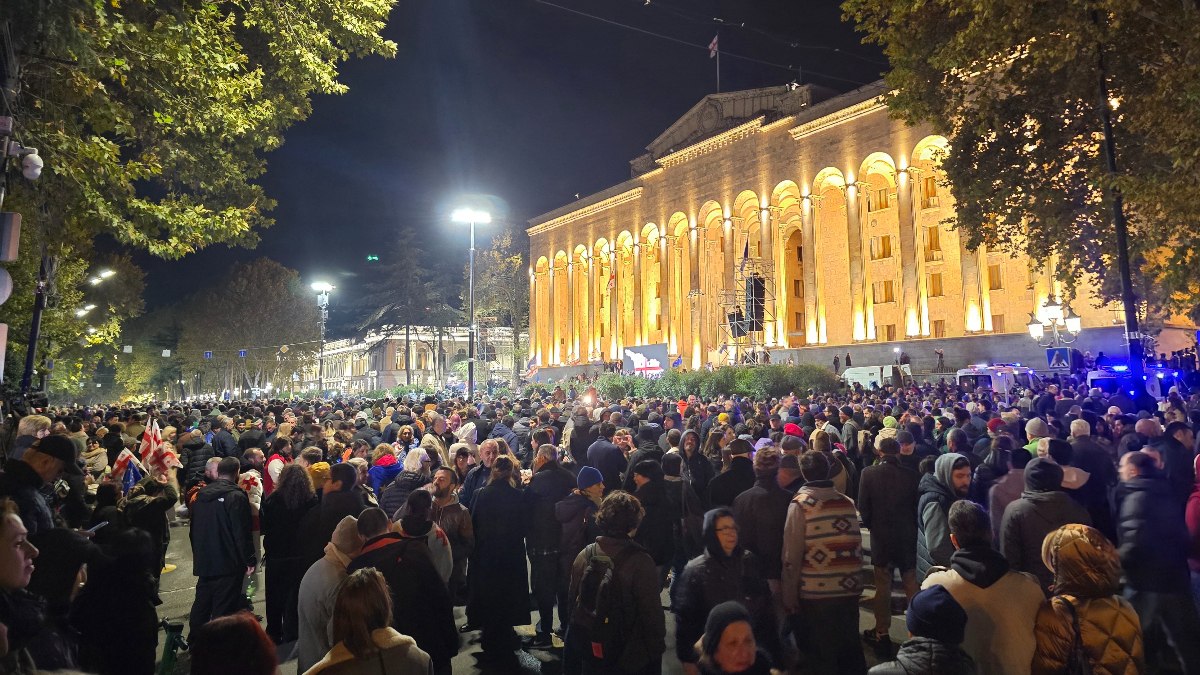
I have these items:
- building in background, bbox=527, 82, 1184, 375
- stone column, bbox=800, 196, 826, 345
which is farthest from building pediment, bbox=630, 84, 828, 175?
stone column, bbox=800, 196, 826, 345

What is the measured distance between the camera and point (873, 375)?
26875 millimetres

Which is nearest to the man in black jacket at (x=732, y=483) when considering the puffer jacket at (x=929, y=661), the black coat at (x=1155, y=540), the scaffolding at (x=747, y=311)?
the black coat at (x=1155, y=540)

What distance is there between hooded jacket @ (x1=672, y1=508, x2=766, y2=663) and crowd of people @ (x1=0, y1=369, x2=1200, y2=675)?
12 mm

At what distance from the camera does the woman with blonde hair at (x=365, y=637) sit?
8.49ft

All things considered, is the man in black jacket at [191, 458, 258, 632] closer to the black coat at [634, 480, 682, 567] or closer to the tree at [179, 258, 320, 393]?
the black coat at [634, 480, 682, 567]

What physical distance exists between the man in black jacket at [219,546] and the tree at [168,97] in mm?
5438

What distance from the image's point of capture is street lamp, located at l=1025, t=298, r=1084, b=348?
17.0 metres

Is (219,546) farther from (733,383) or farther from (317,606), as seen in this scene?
(733,383)

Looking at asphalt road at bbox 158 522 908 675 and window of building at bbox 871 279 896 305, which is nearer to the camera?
asphalt road at bbox 158 522 908 675

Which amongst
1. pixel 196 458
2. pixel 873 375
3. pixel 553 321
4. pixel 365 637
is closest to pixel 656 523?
pixel 365 637

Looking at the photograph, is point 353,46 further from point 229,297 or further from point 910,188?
point 229,297

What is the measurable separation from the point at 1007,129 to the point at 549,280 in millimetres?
46993

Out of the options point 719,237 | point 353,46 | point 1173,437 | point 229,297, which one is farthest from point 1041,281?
point 229,297

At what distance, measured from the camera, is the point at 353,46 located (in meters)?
12.1
